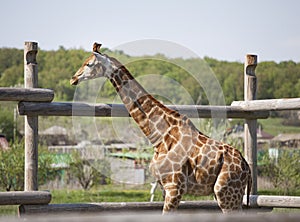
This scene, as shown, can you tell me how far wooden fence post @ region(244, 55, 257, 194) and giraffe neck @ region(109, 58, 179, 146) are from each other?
157cm

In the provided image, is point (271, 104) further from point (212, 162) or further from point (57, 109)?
point (57, 109)

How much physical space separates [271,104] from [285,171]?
9566 mm

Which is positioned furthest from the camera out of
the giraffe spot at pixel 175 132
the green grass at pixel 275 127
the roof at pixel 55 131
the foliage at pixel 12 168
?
the green grass at pixel 275 127

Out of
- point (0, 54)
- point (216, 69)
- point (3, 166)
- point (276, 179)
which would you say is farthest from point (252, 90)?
point (0, 54)

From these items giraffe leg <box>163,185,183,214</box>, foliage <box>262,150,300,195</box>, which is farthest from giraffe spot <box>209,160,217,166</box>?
foliage <box>262,150,300,195</box>

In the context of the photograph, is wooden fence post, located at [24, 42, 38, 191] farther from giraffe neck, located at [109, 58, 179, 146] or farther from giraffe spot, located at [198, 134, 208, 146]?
giraffe spot, located at [198, 134, 208, 146]

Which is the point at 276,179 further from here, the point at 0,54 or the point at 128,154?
the point at 0,54

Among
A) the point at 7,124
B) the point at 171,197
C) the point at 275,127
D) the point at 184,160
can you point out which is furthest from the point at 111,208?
the point at 275,127

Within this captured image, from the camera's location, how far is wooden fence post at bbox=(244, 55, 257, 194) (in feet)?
19.0

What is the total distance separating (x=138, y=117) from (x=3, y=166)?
9408 millimetres

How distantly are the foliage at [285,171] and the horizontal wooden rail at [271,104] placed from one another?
8.98 metres

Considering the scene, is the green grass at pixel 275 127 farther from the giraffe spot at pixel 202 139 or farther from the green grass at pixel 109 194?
the giraffe spot at pixel 202 139

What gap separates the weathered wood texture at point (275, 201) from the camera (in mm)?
5391

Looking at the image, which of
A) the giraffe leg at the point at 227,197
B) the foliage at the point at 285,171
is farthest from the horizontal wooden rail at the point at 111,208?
the foliage at the point at 285,171
